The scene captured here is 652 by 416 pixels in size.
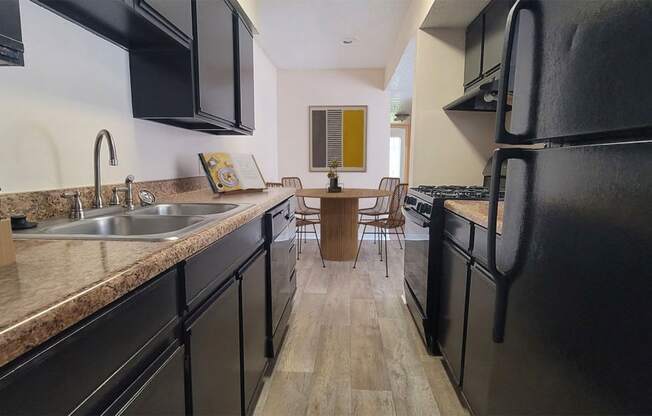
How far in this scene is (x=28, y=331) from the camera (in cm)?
41

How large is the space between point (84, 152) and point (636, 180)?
165cm

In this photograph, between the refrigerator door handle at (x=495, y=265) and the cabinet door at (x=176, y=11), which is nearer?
the refrigerator door handle at (x=495, y=265)

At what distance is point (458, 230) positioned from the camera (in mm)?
1612

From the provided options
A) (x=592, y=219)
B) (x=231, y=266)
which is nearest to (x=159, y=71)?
(x=231, y=266)

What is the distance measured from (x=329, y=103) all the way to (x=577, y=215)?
4.50 metres

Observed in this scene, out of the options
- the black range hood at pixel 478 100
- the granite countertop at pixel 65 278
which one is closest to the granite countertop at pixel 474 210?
the black range hood at pixel 478 100

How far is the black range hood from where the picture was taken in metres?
1.96

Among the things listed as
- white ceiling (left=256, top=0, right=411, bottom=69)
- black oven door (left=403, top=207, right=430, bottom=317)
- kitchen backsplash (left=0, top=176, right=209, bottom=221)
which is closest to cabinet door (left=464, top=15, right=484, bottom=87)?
white ceiling (left=256, top=0, right=411, bottom=69)

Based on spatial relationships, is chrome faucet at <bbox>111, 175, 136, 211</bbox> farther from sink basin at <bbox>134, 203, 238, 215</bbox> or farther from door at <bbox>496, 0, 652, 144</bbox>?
door at <bbox>496, 0, 652, 144</bbox>

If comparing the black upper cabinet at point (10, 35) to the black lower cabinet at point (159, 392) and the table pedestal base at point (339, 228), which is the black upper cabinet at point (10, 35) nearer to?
the black lower cabinet at point (159, 392)

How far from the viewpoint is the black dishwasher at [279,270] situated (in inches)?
67.9

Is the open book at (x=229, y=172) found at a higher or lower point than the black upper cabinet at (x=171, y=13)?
lower

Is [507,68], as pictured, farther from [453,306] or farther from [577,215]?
[453,306]

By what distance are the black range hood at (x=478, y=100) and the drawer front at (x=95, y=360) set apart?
6.43 ft
